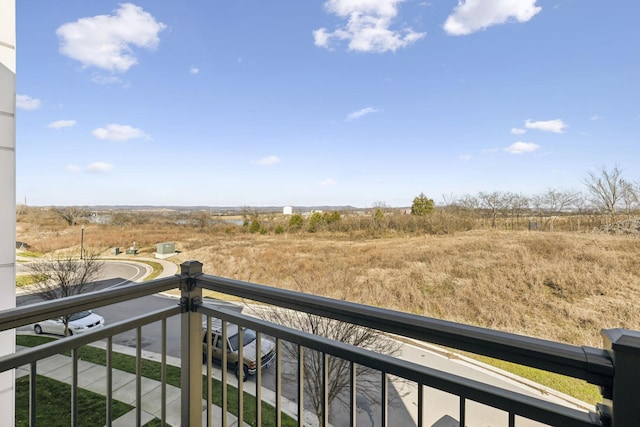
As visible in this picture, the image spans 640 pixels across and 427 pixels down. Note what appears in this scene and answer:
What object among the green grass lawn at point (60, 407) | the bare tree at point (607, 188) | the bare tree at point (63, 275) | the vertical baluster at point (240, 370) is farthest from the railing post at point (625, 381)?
the bare tree at point (63, 275)

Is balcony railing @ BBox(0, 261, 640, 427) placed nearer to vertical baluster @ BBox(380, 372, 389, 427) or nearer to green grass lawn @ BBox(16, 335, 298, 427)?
vertical baluster @ BBox(380, 372, 389, 427)

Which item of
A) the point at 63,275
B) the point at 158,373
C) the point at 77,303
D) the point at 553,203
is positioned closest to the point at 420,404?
the point at 77,303

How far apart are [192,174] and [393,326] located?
6.21 meters

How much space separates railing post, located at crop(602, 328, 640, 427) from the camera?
1.63 ft

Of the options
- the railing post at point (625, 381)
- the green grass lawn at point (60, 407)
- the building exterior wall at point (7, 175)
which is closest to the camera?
the railing post at point (625, 381)

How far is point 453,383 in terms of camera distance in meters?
0.67

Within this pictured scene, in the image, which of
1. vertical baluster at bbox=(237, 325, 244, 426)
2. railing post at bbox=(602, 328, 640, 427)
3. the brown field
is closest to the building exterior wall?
vertical baluster at bbox=(237, 325, 244, 426)

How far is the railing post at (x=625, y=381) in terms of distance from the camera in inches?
19.5

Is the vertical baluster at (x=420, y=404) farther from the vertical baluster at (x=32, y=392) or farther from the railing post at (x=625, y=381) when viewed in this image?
the vertical baluster at (x=32, y=392)

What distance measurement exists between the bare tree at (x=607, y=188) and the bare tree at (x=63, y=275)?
329 inches

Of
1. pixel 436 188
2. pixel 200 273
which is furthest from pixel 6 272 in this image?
pixel 436 188

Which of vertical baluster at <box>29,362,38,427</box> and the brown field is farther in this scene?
the brown field

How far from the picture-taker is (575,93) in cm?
470

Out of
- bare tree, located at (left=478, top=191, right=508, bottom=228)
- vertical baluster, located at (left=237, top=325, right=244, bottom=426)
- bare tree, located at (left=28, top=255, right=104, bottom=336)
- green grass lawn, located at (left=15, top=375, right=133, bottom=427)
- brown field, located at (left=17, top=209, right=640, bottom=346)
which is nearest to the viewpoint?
vertical baluster, located at (left=237, top=325, right=244, bottom=426)
